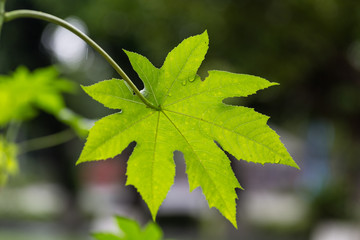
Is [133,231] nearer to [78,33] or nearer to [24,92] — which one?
[78,33]

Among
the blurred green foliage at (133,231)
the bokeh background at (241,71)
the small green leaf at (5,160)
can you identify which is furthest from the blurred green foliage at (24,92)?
the bokeh background at (241,71)

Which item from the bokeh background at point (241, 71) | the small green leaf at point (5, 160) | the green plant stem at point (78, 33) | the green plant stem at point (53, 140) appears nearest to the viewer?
the green plant stem at point (78, 33)

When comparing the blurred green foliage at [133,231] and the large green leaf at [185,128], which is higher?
the large green leaf at [185,128]

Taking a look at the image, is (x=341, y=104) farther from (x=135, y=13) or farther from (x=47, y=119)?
(x=47, y=119)

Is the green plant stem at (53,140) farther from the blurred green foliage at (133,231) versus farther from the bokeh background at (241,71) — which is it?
the blurred green foliage at (133,231)

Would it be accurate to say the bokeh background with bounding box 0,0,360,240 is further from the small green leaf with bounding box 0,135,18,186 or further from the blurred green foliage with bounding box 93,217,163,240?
the blurred green foliage with bounding box 93,217,163,240

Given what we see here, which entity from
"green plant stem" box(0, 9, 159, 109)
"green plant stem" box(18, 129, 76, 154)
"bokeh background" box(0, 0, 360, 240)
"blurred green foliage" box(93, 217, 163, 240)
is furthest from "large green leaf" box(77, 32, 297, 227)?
"bokeh background" box(0, 0, 360, 240)
